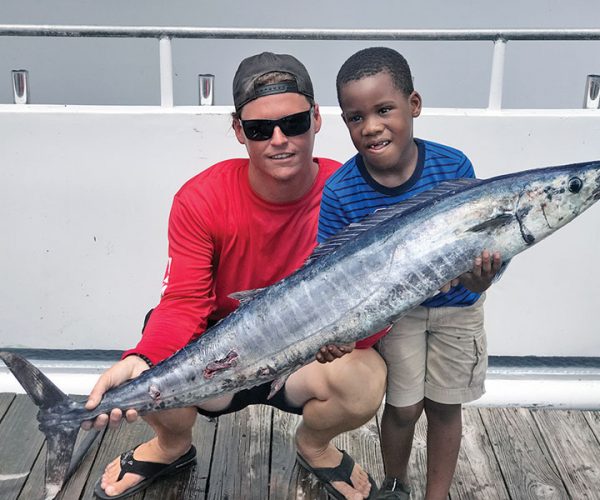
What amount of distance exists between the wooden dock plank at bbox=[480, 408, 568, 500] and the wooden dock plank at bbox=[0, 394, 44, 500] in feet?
5.76

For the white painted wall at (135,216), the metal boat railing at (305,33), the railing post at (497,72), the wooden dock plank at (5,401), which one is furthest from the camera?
the white painted wall at (135,216)

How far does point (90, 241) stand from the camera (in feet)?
13.0

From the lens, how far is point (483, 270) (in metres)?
1.99

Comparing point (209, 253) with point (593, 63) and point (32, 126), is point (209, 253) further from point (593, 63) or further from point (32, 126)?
point (593, 63)

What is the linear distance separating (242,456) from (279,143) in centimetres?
129

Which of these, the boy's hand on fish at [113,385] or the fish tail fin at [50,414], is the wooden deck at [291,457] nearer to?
the fish tail fin at [50,414]

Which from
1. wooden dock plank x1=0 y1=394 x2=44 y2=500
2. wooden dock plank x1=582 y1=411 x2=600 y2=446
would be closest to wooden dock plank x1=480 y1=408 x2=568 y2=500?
wooden dock plank x1=582 y1=411 x2=600 y2=446

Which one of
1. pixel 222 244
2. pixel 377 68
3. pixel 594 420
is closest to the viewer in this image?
pixel 377 68

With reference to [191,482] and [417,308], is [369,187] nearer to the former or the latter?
[417,308]

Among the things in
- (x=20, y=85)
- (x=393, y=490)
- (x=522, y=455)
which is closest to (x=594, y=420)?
(x=522, y=455)

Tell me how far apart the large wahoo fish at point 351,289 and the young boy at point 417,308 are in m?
0.11

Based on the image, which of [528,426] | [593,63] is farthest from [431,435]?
[593,63]

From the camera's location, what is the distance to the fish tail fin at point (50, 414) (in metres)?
2.19

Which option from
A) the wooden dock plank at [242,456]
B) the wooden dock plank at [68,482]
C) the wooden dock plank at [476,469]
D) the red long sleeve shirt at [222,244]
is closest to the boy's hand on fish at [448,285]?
the red long sleeve shirt at [222,244]
